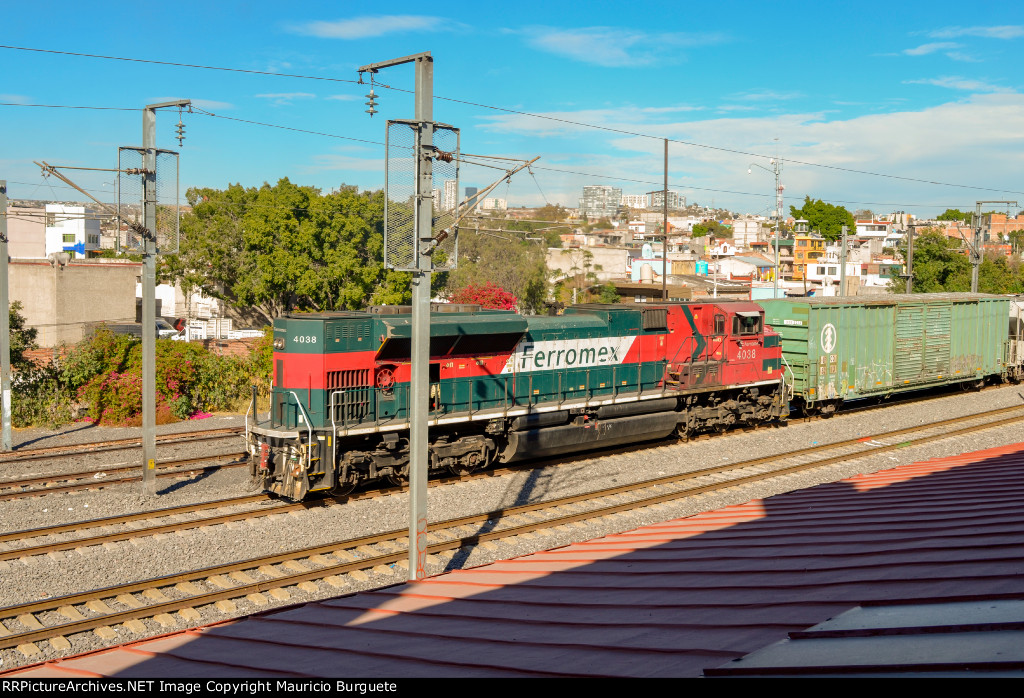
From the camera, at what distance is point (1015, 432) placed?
23.2 meters

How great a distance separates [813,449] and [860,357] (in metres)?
6.45

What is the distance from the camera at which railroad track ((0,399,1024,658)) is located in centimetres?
1044

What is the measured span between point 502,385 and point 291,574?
705 cm

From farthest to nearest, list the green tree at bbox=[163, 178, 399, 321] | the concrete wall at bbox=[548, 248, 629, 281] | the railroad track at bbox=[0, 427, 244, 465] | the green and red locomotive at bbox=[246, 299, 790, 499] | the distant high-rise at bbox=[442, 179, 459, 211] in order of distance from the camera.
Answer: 1. the concrete wall at bbox=[548, 248, 629, 281]
2. the green tree at bbox=[163, 178, 399, 321]
3. the railroad track at bbox=[0, 427, 244, 465]
4. the green and red locomotive at bbox=[246, 299, 790, 499]
5. the distant high-rise at bbox=[442, 179, 459, 211]

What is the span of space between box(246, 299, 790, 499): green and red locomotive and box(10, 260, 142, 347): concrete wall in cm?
2599

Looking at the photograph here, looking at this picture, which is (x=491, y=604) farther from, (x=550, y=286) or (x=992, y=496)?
(x=550, y=286)

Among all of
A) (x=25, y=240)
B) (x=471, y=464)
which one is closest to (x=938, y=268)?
(x=471, y=464)

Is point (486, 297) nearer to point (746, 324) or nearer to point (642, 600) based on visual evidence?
point (746, 324)

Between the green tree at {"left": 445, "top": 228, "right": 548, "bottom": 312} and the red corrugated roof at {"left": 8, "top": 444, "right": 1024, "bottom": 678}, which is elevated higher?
the green tree at {"left": 445, "top": 228, "right": 548, "bottom": 312}

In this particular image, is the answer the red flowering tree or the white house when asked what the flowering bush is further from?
the white house

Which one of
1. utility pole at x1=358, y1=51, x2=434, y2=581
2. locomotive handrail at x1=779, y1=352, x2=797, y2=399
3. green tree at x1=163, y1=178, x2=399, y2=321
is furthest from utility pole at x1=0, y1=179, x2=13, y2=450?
locomotive handrail at x1=779, y1=352, x2=797, y2=399

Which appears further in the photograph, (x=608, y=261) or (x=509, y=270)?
(x=608, y=261)


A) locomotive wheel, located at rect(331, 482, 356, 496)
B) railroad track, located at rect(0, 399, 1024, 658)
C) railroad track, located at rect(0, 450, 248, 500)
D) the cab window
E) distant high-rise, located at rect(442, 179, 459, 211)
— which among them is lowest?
railroad track, located at rect(0, 399, 1024, 658)

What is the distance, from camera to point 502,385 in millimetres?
17938
